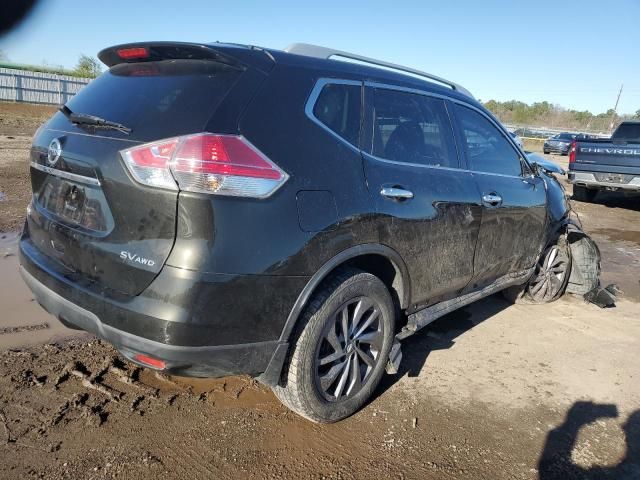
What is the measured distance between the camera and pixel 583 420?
3.26 meters

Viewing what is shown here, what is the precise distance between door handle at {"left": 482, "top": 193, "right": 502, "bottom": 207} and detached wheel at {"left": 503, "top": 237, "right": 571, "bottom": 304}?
1.62 meters

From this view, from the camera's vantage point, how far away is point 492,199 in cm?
377

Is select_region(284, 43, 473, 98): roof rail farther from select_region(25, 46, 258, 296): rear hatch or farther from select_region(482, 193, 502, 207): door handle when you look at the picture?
select_region(482, 193, 502, 207): door handle

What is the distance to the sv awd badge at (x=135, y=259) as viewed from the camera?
85.8 inches

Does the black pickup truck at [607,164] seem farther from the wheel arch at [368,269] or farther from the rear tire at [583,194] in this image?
the wheel arch at [368,269]

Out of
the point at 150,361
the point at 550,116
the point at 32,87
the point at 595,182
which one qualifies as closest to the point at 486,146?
the point at 150,361

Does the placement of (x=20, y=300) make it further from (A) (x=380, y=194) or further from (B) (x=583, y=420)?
(B) (x=583, y=420)

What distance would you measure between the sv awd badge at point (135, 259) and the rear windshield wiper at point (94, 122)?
0.56 m

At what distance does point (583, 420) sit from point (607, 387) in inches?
23.8

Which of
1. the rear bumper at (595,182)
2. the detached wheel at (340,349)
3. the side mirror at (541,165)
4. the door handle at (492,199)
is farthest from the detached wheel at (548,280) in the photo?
the rear bumper at (595,182)

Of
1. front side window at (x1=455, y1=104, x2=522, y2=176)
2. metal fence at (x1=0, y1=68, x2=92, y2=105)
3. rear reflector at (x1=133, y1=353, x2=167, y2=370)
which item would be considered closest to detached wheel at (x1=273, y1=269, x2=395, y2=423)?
rear reflector at (x1=133, y1=353, x2=167, y2=370)

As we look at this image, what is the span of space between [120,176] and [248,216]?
1.98 feet

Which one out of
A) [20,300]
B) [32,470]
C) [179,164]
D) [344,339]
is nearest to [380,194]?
[344,339]

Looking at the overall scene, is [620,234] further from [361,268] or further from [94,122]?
[94,122]
